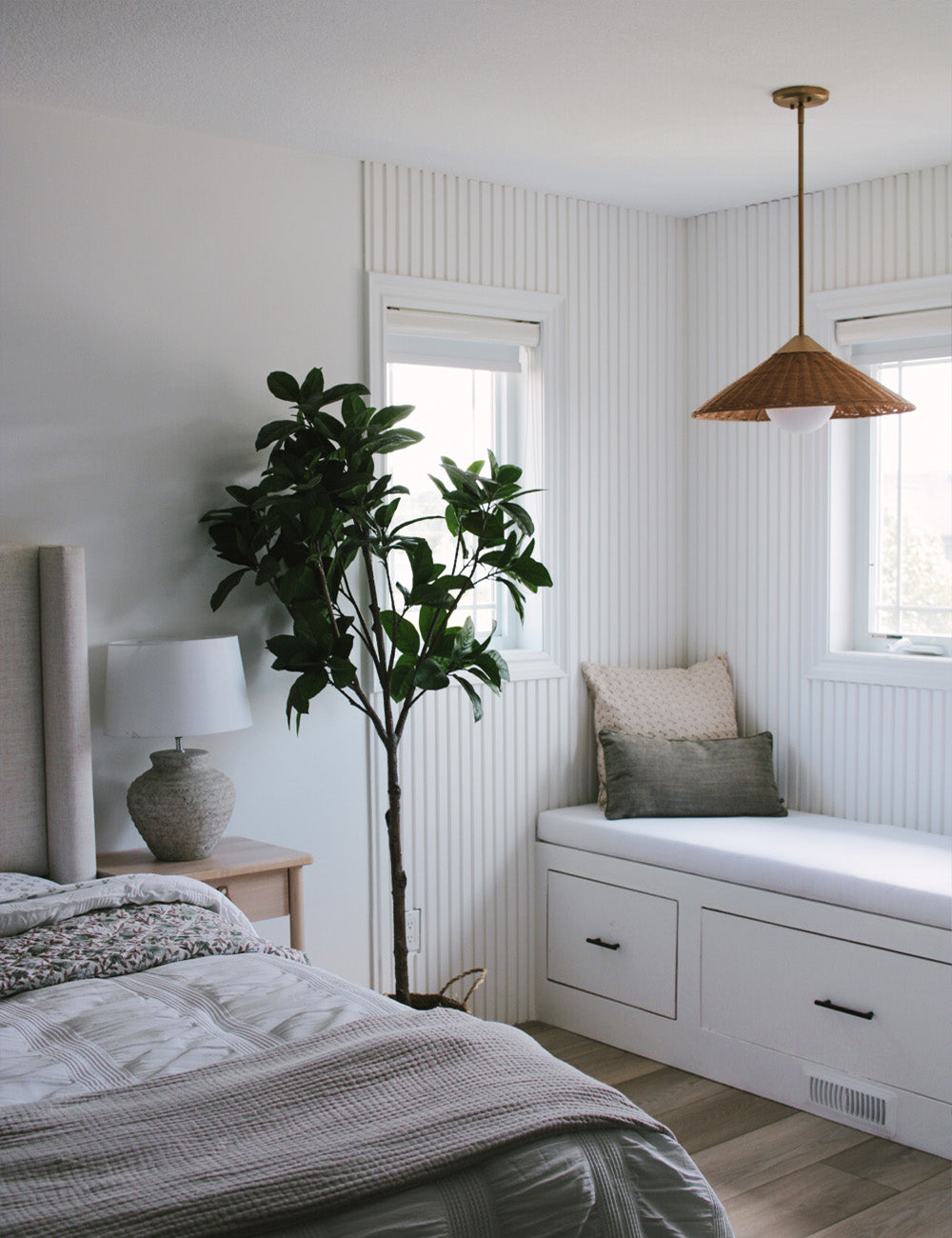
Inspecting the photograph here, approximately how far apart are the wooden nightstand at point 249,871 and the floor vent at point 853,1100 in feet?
4.57

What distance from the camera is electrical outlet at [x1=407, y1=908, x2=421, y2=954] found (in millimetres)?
3809

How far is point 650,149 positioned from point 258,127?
1065mm

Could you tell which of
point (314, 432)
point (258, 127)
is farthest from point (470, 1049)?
point (258, 127)

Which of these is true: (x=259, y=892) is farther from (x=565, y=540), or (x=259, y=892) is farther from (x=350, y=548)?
(x=565, y=540)

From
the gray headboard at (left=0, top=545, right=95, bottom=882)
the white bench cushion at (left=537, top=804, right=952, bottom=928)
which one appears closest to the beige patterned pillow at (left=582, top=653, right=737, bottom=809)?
the white bench cushion at (left=537, top=804, right=952, bottom=928)

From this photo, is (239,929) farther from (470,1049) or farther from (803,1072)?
(803,1072)

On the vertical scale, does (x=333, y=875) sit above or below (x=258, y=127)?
below

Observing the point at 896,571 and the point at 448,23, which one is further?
the point at 896,571

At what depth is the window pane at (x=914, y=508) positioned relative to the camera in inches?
151

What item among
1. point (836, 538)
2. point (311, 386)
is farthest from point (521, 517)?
point (836, 538)

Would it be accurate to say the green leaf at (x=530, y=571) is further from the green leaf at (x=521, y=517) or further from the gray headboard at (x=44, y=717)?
the gray headboard at (x=44, y=717)

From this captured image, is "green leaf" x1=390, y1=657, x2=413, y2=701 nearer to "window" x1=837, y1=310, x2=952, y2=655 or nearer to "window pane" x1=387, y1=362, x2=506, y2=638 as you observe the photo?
"window pane" x1=387, y1=362, x2=506, y2=638

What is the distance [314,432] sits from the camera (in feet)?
10.6

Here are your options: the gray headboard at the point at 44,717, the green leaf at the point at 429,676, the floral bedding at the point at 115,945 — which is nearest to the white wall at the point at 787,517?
the green leaf at the point at 429,676
